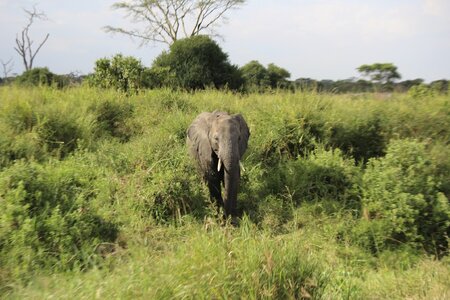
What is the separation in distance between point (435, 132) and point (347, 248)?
3.84 metres

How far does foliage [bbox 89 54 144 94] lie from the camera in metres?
12.9

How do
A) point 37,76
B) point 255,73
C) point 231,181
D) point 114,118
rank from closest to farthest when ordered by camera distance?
1. point 231,181
2. point 114,118
3. point 37,76
4. point 255,73

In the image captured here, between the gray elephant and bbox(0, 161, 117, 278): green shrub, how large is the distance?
1.69 m

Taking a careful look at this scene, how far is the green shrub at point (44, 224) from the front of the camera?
4324mm

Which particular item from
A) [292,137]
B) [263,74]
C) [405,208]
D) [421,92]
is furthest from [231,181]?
[263,74]

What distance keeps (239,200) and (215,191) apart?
0.60 metres

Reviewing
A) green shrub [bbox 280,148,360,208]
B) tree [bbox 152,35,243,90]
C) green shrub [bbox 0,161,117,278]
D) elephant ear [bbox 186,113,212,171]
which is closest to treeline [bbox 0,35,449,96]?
tree [bbox 152,35,243,90]

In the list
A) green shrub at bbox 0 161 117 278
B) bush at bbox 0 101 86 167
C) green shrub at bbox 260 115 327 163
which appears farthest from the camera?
green shrub at bbox 260 115 327 163

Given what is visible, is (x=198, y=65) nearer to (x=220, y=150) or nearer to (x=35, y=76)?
(x=35, y=76)

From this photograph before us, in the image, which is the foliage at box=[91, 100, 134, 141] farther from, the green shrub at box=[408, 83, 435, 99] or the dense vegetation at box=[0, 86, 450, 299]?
the green shrub at box=[408, 83, 435, 99]

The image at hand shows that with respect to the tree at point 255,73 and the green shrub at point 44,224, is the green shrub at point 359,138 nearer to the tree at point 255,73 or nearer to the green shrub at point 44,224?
the green shrub at point 44,224

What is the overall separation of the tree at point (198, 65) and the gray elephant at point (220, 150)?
25.5 feet

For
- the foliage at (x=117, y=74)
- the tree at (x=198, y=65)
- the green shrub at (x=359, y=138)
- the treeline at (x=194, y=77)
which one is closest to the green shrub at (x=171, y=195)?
the green shrub at (x=359, y=138)

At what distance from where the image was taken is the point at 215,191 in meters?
6.93
